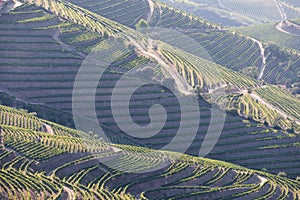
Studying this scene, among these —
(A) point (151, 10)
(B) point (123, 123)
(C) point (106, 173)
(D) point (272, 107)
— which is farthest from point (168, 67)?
(A) point (151, 10)

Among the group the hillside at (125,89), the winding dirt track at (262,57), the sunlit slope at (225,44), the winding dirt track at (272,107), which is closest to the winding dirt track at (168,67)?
the hillside at (125,89)

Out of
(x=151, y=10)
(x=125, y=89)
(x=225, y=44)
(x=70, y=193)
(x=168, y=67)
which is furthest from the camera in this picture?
(x=151, y=10)

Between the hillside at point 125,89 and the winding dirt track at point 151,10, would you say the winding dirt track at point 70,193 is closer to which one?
the hillside at point 125,89

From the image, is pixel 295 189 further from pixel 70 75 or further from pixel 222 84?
pixel 70 75

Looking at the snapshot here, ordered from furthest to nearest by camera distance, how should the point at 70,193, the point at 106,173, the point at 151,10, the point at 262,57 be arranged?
the point at 151,10
the point at 262,57
the point at 106,173
the point at 70,193

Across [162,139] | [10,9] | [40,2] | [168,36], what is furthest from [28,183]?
[168,36]

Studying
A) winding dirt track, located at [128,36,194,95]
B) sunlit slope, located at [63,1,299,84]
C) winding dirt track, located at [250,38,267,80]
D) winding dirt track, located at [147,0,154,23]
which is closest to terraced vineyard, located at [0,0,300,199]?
winding dirt track, located at [128,36,194,95]

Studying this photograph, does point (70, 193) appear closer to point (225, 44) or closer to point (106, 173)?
point (106, 173)

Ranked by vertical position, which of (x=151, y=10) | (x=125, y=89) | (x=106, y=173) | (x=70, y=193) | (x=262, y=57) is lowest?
(x=262, y=57)

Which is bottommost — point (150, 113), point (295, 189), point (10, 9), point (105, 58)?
point (295, 189)

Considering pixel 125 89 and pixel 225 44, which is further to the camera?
pixel 225 44
